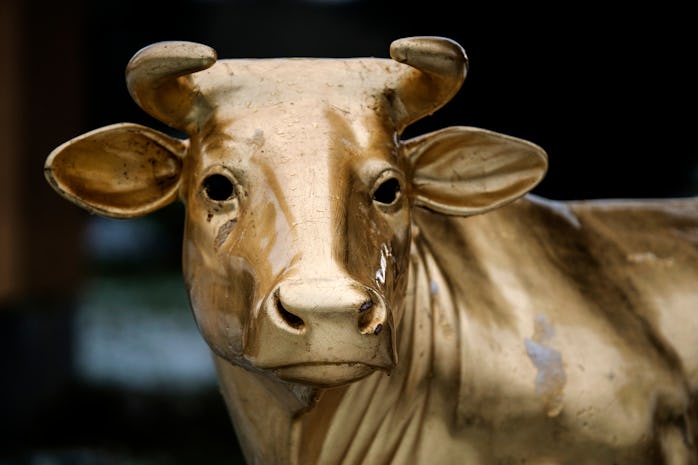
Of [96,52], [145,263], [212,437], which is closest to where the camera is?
[212,437]

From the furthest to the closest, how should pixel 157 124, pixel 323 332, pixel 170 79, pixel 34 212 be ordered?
pixel 157 124 → pixel 34 212 → pixel 170 79 → pixel 323 332

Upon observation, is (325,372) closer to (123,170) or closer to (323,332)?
(323,332)

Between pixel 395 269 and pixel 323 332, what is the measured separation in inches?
9.7

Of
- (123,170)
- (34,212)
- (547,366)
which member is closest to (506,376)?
(547,366)

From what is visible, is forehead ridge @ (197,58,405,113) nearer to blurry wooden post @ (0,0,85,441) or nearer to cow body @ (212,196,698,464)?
cow body @ (212,196,698,464)

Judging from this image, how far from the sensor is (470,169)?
4.98 ft

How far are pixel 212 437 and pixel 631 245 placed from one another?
2742 mm

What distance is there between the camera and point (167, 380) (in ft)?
15.6

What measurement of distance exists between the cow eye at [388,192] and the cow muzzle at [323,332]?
23 cm

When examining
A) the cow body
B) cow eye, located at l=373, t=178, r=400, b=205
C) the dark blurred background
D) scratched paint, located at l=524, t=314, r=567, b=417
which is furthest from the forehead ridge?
the dark blurred background

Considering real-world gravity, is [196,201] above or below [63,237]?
above

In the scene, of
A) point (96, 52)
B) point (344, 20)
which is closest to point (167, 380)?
point (96, 52)

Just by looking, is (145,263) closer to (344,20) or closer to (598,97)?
(344,20)

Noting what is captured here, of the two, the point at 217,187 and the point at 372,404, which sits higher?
the point at 217,187
